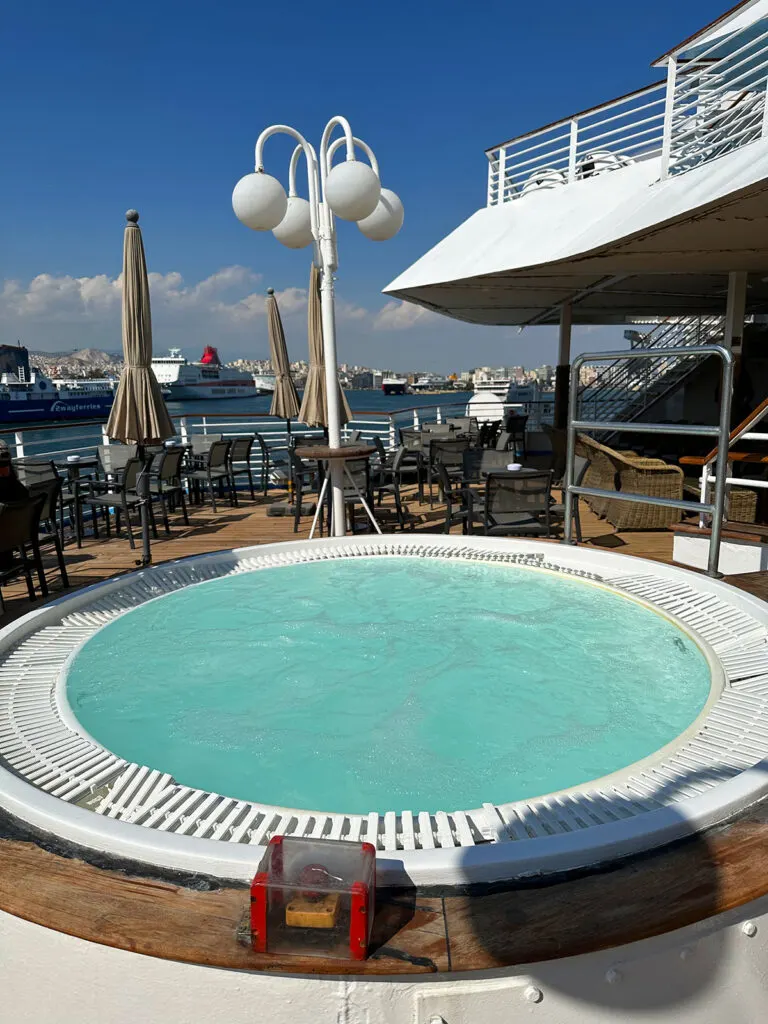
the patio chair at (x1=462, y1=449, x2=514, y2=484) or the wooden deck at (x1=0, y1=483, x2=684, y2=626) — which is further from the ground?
the patio chair at (x1=462, y1=449, x2=514, y2=484)

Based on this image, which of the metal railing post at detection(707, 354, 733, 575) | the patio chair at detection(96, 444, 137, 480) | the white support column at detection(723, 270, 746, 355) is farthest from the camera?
the white support column at detection(723, 270, 746, 355)

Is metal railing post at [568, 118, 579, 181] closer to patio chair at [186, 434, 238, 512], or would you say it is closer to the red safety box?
patio chair at [186, 434, 238, 512]

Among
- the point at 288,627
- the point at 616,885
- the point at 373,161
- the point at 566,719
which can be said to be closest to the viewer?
the point at 616,885

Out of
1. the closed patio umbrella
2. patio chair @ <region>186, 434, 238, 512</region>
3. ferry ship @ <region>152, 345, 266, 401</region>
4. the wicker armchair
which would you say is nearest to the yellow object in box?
the closed patio umbrella

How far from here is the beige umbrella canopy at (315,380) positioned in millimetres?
6086

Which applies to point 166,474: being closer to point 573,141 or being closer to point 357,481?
point 357,481

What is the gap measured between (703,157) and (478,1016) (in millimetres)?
7601

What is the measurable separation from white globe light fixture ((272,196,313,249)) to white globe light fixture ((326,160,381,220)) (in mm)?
1171

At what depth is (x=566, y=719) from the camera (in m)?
2.38

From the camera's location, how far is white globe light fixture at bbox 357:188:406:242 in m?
4.32

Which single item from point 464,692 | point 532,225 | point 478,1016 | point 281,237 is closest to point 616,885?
point 478,1016

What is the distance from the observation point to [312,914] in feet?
3.44

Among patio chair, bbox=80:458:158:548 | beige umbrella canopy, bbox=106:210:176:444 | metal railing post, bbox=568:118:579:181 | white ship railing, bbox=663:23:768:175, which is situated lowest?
patio chair, bbox=80:458:158:548

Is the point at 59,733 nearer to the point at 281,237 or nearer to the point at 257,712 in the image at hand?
the point at 257,712
